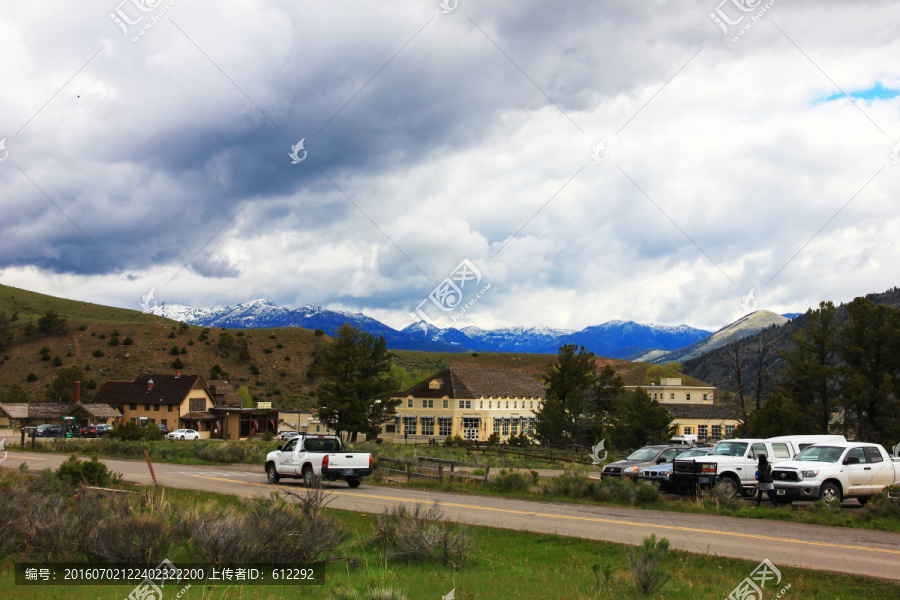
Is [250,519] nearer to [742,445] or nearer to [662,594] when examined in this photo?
[662,594]

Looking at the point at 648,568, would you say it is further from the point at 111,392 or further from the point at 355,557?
the point at 111,392

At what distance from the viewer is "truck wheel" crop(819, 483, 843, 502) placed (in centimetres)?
2012

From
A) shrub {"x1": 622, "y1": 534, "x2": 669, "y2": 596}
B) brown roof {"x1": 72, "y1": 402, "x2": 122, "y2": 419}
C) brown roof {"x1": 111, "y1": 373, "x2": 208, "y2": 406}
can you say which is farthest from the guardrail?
brown roof {"x1": 111, "y1": 373, "x2": 208, "y2": 406}

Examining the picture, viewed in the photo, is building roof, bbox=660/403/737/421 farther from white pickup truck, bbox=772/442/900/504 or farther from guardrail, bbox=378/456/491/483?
white pickup truck, bbox=772/442/900/504

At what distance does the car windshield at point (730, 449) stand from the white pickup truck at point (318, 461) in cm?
1183

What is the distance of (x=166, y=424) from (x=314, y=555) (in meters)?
83.2

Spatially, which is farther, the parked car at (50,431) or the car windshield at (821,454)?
the parked car at (50,431)

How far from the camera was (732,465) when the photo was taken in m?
23.0

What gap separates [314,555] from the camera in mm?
10477

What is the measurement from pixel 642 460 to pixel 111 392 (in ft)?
266

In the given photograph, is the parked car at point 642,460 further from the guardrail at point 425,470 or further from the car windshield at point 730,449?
the guardrail at point 425,470

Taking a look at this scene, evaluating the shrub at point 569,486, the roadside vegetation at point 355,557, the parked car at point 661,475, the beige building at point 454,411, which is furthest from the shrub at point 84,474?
the beige building at point 454,411

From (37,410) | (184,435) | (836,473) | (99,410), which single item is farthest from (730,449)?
(37,410)

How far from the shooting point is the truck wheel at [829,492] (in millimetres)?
20125
